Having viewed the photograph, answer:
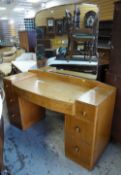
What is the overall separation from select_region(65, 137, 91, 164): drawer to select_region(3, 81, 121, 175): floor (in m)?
0.08

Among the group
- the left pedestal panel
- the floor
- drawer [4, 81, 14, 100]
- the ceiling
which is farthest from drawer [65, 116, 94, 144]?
the ceiling

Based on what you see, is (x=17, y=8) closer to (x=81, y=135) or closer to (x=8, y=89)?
(x=8, y=89)

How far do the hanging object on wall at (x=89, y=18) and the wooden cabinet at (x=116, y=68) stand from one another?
356mm

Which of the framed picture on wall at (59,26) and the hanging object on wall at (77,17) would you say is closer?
the hanging object on wall at (77,17)

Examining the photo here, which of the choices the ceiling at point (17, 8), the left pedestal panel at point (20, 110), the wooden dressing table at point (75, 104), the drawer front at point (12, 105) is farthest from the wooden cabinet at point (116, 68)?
the ceiling at point (17, 8)

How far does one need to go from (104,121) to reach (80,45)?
95 centimetres

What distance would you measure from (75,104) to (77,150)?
53cm

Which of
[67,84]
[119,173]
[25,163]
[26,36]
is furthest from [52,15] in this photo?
[26,36]

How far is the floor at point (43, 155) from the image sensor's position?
60.9 inches

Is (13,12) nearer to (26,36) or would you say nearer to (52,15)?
(26,36)

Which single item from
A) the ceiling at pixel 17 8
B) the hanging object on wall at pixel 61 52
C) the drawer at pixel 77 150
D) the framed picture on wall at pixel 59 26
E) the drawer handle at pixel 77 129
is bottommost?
the drawer at pixel 77 150

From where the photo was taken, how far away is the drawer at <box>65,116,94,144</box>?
53.7 inches

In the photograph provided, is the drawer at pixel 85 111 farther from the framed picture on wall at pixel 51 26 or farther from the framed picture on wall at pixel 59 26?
the framed picture on wall at pixel 51 26

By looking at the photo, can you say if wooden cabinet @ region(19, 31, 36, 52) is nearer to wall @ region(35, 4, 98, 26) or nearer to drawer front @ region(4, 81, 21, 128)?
wall @ region(35, 4, 98, 26)
